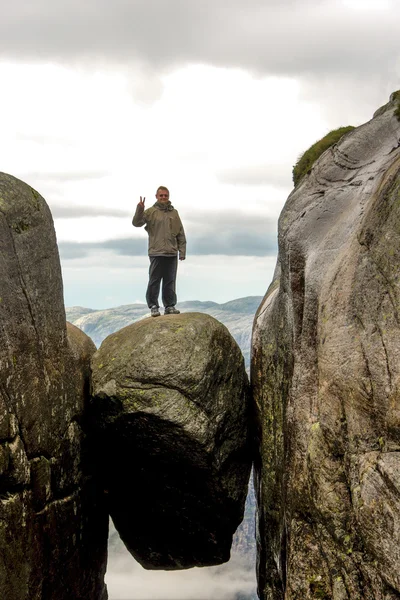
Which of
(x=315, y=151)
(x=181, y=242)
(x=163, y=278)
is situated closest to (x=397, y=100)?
(x=315, y=151)

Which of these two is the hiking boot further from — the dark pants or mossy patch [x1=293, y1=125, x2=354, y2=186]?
mossy patch [x1=293, y1=125, x2=354, y2=186]

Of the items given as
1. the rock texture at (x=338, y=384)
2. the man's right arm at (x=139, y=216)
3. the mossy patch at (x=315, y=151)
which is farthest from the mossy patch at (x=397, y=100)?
the man's right arm at (x=139, y=216)

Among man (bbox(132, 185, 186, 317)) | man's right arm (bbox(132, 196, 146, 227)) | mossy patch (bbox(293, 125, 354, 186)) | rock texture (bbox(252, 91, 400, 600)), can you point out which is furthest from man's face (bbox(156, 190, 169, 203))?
rock texture (bbox(252, 91, 400, 600))

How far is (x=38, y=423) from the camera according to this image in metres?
17.8

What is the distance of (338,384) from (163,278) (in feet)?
36.4

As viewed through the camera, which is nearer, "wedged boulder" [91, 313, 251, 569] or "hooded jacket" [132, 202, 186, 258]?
"wedged boulder" [91, 313, 251, 569]

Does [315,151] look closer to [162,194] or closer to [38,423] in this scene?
[162,194]

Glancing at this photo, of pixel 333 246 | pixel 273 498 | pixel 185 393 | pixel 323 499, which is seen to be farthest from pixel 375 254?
pixel 273 498

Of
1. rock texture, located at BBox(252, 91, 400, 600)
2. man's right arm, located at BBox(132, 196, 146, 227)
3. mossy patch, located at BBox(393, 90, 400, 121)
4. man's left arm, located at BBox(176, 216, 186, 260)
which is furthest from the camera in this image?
man's left arm, located at BBox(176, 216, 186, 260)

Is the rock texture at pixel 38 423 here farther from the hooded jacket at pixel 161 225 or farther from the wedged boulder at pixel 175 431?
the hooded jacket at pixel 161 225

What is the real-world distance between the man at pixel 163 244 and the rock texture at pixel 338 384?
529 cm

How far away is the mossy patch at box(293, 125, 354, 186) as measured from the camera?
21.6 metres

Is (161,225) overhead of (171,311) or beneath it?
overhead

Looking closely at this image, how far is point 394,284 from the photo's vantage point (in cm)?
1333
